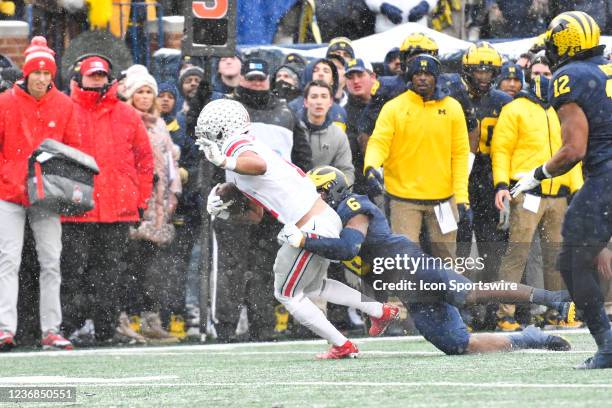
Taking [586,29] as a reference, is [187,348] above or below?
below

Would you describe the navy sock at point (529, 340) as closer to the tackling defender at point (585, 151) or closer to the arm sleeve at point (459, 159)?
the tackling defender at point (585, 151)

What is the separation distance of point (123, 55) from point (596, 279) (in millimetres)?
7651

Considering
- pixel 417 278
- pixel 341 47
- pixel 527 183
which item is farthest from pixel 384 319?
pixel 341 47

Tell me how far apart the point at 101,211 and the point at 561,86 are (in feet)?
18.0

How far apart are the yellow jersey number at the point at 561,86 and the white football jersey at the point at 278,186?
84.5 inches

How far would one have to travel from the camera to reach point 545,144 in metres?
13.0

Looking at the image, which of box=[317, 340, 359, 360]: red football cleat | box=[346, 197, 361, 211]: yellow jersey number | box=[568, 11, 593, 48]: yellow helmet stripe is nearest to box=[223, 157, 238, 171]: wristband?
box=[346, 197, 361, 211]: yellow jersey number

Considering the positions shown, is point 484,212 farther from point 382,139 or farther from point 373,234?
point 373,234

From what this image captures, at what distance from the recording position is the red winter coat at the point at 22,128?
39.0ft

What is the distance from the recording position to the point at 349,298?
Answer: 9.91 metres

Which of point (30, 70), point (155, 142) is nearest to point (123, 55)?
point (155, 142)

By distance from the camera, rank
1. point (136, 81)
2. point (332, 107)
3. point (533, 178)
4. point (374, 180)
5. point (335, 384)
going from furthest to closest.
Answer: point (332, 107), point (136, 81), point (374, 180), point (533, 178), point (335, 384)

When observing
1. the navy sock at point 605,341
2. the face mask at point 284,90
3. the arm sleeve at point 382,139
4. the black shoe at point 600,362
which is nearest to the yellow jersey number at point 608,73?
the navy sock at point 605,341

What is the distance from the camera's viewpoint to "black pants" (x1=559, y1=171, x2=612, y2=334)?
787 cm
